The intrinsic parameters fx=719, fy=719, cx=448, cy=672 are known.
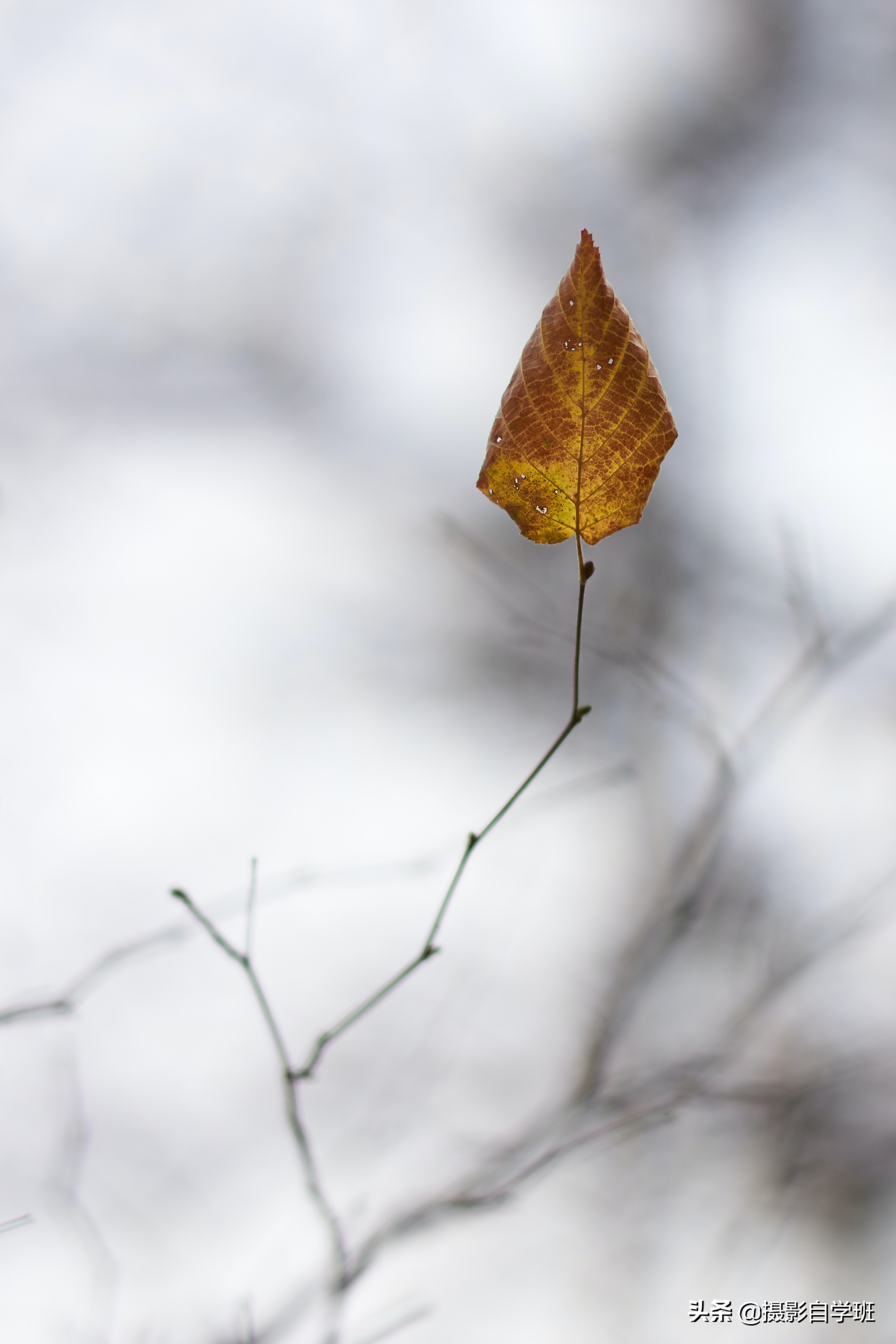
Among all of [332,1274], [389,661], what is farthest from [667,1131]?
[389,661]

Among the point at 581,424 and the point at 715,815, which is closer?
the point at 581,424

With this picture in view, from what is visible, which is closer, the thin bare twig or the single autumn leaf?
the single autumn leaf

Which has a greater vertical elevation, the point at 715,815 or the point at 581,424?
the point at 715,815

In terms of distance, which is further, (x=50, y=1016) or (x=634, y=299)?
(x=634, y=299)

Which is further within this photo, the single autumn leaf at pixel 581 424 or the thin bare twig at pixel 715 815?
the thin bare twig at pixel 715 815

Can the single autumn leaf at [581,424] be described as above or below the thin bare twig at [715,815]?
below

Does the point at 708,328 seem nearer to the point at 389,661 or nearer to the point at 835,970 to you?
the point at 389,661

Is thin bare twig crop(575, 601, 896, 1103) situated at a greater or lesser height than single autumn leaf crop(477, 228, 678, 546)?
greater

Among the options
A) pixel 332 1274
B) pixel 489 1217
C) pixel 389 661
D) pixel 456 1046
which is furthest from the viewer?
pixel 389 661
